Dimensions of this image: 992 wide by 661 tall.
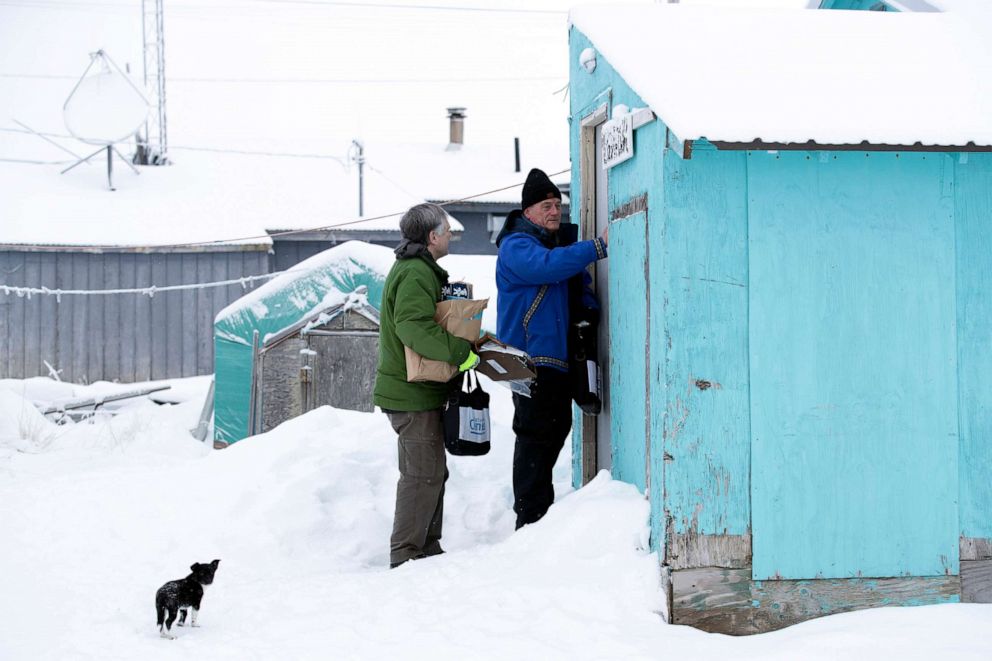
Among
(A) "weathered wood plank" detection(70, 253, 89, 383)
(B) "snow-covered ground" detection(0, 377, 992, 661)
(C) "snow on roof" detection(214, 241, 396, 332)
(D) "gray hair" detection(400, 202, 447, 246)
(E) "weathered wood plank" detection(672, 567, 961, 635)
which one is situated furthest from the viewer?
(A) "weathered wood plank" detection(70, 253, 89, 383)

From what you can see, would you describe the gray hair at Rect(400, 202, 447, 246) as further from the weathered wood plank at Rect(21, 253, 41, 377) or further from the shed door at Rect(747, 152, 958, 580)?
the weathered wood plank at Rect(21, 253, 41, 377)

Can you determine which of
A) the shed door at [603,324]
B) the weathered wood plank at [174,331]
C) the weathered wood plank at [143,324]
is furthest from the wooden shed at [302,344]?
the weathered wood plank at [143,324]

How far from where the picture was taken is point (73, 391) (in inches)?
633

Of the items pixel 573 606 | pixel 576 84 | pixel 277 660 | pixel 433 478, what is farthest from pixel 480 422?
pixel 576 84

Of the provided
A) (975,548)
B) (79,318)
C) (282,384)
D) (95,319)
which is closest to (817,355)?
(975,548)

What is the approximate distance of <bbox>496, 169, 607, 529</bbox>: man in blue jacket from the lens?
5.50 m

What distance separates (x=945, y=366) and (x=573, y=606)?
6.21 feet

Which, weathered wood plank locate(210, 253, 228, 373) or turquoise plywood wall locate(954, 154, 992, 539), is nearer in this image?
turquoise plywood wall locate(954, 154, 992, 539)

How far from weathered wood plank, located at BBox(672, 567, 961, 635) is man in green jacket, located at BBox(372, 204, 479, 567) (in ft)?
5.62

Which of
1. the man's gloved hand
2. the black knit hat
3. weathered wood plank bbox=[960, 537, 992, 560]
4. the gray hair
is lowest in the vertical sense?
weathered wood plank bbox=[960, 537, 992, 560]

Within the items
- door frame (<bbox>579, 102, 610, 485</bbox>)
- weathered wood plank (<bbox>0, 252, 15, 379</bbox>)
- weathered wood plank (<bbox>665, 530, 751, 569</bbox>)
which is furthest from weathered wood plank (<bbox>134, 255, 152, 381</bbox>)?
weathered wood plank (<bbox>665, 530, 751, 569</bbox>)

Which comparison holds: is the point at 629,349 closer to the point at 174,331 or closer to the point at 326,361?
the point at 326,361

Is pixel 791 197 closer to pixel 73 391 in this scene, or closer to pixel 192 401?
pixel 192 401

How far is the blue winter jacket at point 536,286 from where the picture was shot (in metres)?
5.27
